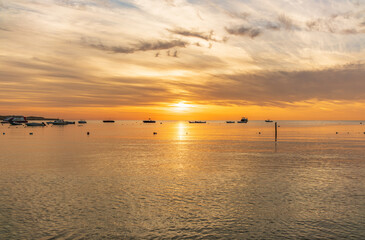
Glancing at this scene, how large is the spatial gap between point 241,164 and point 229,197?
699 inches

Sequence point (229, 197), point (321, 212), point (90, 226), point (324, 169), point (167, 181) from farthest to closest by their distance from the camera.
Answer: point (324, 169)
point (167, 181)
point (229, 197)
point (321, 212)
point (90, 226)

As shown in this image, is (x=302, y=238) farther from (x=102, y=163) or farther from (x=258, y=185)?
(x=102, y=163)

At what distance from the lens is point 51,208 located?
1889 centimetres

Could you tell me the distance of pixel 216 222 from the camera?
16.4 meters

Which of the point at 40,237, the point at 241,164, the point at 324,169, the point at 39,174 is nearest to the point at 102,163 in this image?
the point at 39,174

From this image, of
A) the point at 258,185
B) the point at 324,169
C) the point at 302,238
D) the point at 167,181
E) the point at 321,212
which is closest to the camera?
the point at 302,238

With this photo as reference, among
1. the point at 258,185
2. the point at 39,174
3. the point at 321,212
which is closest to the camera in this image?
the point at 321,212

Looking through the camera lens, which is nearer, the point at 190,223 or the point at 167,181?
the point at 190,223

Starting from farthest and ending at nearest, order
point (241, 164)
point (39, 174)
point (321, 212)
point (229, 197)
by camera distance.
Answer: point (241, 164) < point (39, 174) < point (229, 197) < point (321, 212)

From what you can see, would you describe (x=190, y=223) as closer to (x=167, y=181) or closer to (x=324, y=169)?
(x=167, y=181)

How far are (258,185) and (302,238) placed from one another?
38.1 ft

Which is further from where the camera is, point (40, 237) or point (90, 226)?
point (90, 226)

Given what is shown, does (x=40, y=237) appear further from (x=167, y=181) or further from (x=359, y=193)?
(x=359, y=193)

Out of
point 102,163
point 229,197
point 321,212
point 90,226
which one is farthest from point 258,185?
point 102,163
